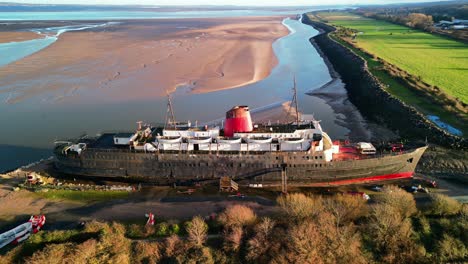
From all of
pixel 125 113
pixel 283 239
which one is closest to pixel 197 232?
pixel 283 239

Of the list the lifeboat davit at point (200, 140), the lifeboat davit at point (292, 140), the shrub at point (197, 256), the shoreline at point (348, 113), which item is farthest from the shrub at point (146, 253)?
the shoreline at point (348, 113)

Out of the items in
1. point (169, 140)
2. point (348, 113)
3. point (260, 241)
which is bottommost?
point (348, 113)

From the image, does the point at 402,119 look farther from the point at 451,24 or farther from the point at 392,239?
the point at 451,24

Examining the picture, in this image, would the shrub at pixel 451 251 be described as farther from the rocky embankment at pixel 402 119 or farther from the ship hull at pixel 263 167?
the rocky embankment at pixel 402 119

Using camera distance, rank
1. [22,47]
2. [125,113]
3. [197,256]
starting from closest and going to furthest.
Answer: [197,256] < [125,113] < [22,47]

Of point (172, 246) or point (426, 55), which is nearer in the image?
point (172, 246)

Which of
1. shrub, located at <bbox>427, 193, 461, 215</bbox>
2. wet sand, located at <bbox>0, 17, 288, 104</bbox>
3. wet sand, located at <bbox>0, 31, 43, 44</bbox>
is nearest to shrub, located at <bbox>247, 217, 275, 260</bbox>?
shrub, located at <bbox>427, 193, 461, 215</bbox>

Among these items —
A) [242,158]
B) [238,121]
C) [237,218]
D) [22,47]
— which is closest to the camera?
[237,218]

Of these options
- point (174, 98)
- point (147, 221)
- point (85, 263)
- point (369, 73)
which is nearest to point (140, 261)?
point (85, 263)
